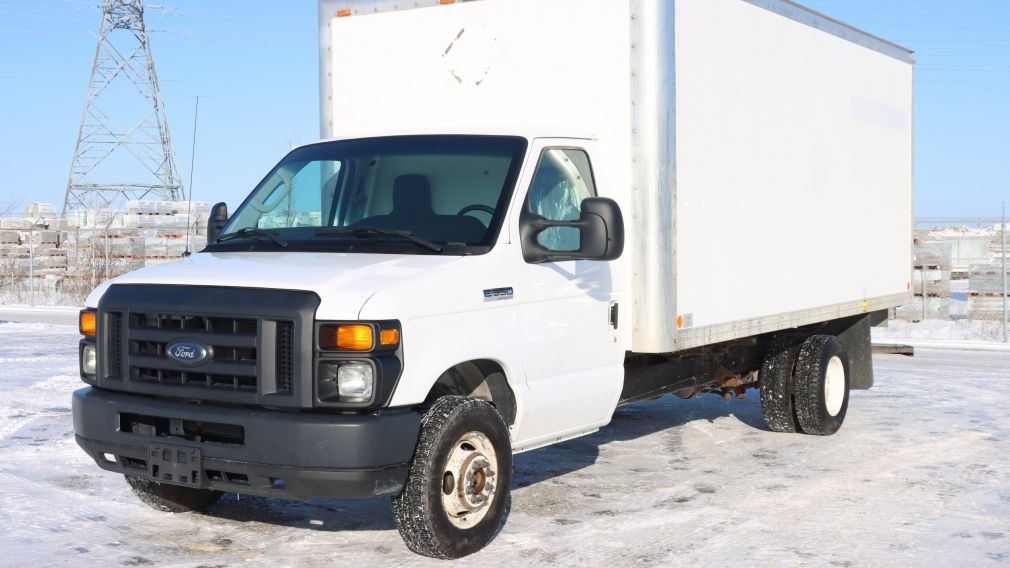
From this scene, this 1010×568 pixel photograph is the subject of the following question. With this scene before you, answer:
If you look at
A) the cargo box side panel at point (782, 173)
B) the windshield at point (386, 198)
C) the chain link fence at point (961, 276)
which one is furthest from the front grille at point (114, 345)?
the chain link fence at point (961, 276)

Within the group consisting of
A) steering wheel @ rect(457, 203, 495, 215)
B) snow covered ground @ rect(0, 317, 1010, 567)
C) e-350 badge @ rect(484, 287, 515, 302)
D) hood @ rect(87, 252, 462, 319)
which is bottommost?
snow covered ground @ rect(0, 317, 1010, 567)

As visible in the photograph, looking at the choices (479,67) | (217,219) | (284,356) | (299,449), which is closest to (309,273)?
(284,356)

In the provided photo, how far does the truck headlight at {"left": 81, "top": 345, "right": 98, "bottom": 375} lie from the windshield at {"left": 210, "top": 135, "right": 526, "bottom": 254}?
952 millimetres

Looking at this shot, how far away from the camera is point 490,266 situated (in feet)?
20.7

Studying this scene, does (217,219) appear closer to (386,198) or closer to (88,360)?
(386,198)

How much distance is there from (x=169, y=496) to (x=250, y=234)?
1.65 m

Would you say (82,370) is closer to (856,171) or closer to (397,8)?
(397,8)

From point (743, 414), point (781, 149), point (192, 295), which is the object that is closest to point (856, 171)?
point (781, 149)

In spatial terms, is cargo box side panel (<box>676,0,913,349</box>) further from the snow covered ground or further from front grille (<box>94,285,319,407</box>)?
front grille (<box>94,285,319,407</box>)

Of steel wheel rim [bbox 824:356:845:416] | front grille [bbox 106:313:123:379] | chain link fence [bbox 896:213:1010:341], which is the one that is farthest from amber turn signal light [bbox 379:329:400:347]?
chain link fence [bbox 896:213:1010:341]

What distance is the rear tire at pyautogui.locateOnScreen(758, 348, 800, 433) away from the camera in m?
10.1

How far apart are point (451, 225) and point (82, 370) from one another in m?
2.11

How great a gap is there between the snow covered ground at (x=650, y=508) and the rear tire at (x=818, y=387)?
0.18 metres

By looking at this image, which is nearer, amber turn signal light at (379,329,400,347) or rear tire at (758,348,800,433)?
amber turn signal light at (379,329,400,347)
